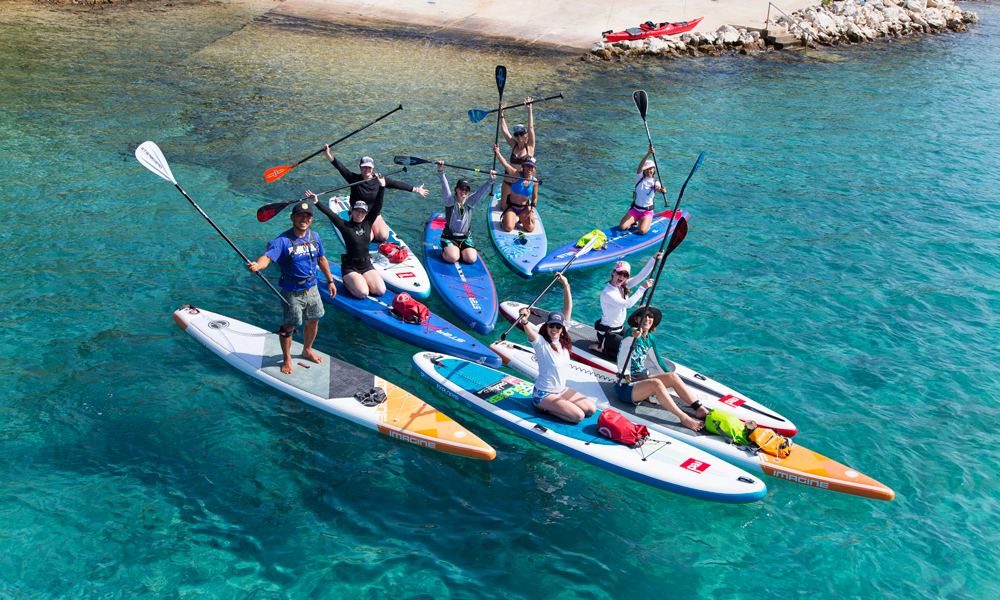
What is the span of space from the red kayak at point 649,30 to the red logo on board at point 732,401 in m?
22.9

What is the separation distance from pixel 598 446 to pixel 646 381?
1161mm

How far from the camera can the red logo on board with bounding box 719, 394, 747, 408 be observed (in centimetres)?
902

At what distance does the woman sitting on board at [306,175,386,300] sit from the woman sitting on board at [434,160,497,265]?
1.53 meters

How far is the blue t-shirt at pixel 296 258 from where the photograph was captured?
8.54 m

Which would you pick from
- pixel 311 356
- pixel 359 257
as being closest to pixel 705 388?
pixel 311 356

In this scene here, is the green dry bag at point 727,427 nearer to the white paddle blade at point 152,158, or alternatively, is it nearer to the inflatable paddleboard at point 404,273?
the inflatable paddleboard at point 404,273

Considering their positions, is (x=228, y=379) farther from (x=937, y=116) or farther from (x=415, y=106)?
(x=937, y=116)

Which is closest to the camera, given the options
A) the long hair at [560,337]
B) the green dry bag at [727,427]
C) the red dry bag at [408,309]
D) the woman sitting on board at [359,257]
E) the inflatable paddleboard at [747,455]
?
the inflatable paddleboard at [747,455]

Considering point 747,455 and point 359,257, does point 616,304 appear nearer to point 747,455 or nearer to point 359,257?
point 747,455

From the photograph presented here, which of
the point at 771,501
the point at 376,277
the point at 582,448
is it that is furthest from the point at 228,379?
the point at 771,501

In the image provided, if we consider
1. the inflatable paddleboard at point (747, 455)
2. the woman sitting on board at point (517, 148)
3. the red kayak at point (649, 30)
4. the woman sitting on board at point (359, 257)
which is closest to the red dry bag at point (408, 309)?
the woman sitting on board at point (359, 257)

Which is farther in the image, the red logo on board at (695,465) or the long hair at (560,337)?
the long hair at (560,337)

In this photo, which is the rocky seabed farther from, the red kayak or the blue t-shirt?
the blue t-shirt

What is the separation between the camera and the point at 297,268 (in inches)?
341
